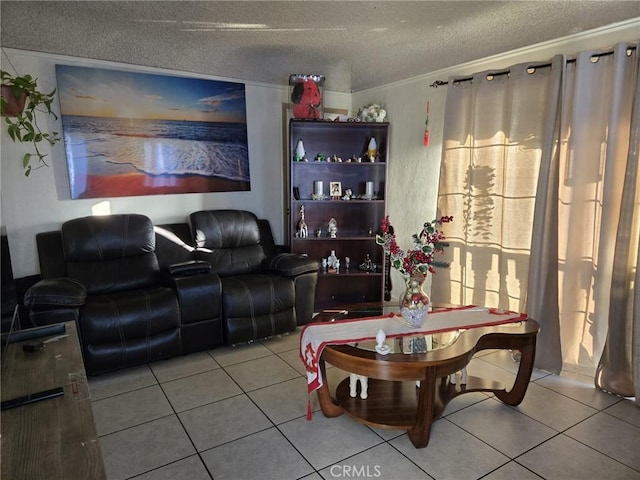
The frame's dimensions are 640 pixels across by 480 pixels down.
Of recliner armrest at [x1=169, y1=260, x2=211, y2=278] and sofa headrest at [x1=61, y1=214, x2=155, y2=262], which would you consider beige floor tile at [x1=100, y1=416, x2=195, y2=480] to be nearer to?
recliner armrest at [x1=169, y1=260, x2=211, y2=278]

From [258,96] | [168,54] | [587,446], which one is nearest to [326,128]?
[258,96]

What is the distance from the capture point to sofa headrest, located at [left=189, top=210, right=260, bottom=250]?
3725 mm

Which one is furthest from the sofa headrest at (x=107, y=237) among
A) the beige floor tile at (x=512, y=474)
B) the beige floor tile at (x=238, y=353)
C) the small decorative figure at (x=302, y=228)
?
the beige floor tile at (x=512, y=474)

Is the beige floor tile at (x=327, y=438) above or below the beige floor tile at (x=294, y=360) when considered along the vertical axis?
below

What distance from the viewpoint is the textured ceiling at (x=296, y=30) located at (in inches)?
91.4

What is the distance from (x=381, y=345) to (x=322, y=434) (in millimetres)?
593

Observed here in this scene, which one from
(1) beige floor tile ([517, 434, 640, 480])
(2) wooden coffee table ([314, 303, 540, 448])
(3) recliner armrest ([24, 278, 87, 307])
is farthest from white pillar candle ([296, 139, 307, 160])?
(1) beige floor tile ([517, 434, 640, 480])

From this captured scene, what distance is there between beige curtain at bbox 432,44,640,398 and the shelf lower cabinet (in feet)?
2.77

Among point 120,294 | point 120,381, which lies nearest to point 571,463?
point 120,381

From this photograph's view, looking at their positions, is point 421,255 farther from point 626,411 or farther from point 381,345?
point 626,411

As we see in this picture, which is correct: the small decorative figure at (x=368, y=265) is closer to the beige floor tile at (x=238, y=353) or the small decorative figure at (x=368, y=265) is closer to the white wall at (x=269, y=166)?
the white wall at (x=269, y=166)

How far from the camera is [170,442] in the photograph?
216 centimetres

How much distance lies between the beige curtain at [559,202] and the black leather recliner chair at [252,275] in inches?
52.9

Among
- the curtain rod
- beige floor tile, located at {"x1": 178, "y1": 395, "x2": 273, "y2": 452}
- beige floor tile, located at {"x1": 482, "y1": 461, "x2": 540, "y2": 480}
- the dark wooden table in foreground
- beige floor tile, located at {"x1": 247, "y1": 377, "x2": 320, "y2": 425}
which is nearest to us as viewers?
the dark wooden table in foreground
